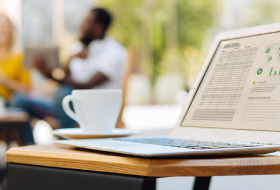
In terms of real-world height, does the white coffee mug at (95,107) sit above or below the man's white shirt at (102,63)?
below

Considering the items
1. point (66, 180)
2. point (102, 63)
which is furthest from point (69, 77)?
point (66, 180)

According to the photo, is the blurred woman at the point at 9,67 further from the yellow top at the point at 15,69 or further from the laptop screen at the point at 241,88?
the laptop screen at the point at 241,88

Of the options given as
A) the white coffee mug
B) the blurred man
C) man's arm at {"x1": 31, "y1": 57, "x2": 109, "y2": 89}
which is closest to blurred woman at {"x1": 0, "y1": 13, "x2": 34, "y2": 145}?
the blurred man

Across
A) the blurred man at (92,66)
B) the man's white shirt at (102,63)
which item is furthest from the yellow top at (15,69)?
the man's white shirt at (102,63)

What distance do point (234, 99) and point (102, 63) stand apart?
7.05ft

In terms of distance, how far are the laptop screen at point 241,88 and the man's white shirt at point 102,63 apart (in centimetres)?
203

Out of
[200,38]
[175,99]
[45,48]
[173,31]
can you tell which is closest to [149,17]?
[173,31]

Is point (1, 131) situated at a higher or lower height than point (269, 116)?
higher

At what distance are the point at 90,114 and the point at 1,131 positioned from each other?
7.41ft

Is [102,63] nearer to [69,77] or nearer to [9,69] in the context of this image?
[69,77]

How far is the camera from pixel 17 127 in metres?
2.46

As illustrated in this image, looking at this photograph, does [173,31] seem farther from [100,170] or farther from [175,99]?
[100,170]

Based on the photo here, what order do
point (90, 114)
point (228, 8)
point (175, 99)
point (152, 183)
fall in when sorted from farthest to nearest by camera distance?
1. point (175, 99)
2. point (228, 8)
3. point (90, 114)
4. point (152, 183)

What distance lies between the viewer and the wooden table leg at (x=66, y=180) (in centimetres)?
47
